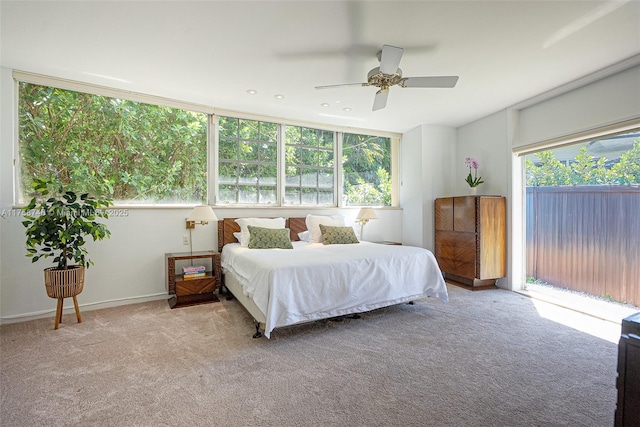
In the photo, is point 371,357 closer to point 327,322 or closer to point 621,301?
point 327,322

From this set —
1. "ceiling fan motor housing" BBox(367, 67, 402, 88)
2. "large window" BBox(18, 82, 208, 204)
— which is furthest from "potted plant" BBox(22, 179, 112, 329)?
"ceiling fan motor housing" BBox(367, 67, 402, 88)

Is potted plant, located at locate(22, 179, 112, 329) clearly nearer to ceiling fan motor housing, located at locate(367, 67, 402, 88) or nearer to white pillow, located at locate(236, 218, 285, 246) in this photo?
white pillow, located at locate(236, 218, 285, 246)

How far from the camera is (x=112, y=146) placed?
3482 millimetres

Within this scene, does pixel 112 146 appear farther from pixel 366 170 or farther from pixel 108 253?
pixel 366 170

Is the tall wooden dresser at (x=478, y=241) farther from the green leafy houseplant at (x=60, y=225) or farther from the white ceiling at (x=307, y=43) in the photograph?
the green leafy houseplant at (x=60, y=225)

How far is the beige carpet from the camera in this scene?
1.54 m

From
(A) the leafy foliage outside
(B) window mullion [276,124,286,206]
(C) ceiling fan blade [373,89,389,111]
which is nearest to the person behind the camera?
(C) ceiling fan blade [373,89,389,111]

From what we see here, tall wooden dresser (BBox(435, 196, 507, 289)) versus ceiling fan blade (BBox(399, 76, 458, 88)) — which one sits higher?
ceiling fan blade (BBox(399, 76, 458, 88))

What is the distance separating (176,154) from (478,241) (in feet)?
14.6

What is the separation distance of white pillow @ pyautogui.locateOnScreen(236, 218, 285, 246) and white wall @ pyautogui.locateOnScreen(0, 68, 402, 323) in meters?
0.32

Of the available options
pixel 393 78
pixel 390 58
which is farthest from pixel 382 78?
pixel 390 58

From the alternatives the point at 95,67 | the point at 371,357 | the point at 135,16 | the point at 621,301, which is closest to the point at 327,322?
the point at 371,357

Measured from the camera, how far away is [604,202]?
3227 millimetres

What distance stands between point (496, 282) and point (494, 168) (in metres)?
1.75
